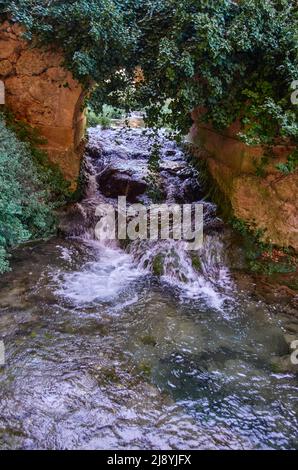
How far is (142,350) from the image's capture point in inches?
153

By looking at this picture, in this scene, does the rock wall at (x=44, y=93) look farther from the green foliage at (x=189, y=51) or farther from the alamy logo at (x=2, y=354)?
the alamy logo at (x=2, y=354)

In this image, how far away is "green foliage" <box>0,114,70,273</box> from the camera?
5086 mm

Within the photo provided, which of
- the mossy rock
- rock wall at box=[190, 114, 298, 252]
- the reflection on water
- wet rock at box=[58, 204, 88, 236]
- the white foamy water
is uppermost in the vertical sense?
rock wall at box=[190, 114, 298, 252]

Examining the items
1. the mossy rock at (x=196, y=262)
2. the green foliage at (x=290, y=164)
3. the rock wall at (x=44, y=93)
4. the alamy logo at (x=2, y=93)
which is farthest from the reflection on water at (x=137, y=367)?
the alamy logo at (x=2, y=93)

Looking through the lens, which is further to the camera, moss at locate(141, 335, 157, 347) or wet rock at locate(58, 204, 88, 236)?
wet rock at locate(58, 204, 88, 236)

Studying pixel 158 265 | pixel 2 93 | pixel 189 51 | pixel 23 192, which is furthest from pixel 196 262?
pixel 2 93

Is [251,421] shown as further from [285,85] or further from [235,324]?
[285,85]

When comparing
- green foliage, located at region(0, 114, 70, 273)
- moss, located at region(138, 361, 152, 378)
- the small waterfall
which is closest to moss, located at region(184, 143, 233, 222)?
the small waterfall

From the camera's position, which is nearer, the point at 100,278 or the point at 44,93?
the point at 100,278

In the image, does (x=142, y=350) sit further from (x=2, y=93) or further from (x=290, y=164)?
(x=2, y=93)

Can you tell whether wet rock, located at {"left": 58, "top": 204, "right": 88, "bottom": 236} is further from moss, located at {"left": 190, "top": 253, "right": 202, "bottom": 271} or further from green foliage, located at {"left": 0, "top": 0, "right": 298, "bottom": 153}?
moss, located at {"left": 190, "top": 253, "right": 202, "bottom": 271}

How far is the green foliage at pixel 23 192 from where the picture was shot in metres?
5.09

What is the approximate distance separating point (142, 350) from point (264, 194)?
11.6 ft

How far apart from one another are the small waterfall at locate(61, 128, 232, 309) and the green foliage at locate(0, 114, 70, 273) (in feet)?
1.85
